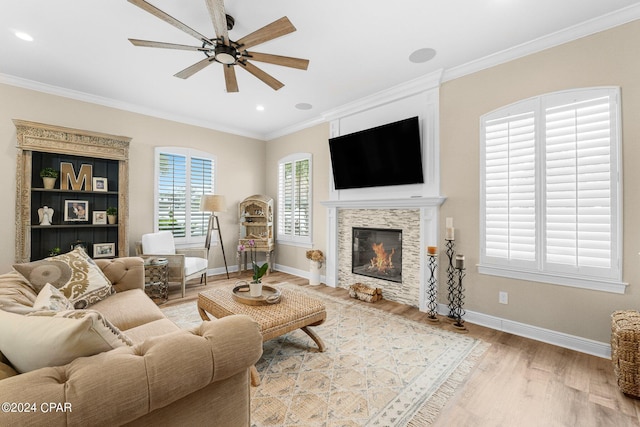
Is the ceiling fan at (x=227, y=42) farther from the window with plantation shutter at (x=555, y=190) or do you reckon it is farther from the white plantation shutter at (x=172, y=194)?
the white plantation shutter at (x=172, y=194)

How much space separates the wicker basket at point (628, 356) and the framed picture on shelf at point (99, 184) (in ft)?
19.6

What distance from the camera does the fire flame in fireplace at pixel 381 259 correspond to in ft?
13.4

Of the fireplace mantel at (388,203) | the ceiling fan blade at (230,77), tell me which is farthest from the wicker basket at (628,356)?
the ceiling fan blade at (230,77)

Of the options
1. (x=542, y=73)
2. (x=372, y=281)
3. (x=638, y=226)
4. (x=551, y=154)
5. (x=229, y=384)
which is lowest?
(x=372, y=281)

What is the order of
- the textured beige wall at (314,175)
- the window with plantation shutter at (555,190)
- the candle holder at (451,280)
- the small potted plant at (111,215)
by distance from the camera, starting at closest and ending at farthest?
the window with plantation shutter at (555,190), the candle holder at (451,280), the small potted plant at (111,215), the textured beige wall at (314,175)

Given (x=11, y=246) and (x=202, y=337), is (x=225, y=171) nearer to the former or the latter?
(x=11, y=246)

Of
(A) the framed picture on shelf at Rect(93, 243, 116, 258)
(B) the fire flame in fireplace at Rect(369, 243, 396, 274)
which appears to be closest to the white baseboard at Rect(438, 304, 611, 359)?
(B) the fire flame in fireplace at Rect(369, 243, 396, 274)

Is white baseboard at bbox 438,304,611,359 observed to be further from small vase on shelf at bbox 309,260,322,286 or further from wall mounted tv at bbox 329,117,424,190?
small vase on shelf at bbox 309,260,322,286

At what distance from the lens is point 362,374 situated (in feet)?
7.16

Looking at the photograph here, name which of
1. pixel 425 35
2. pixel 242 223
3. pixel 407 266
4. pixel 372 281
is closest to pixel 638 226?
pixel 407 266

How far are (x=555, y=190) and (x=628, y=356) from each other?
1427 mm

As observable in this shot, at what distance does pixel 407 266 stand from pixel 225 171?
12.7 feet

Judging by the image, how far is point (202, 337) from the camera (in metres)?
1.12

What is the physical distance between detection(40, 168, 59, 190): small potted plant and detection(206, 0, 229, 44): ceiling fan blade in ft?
10.9
